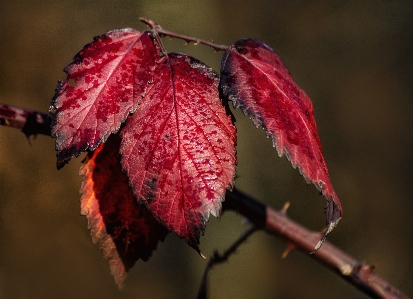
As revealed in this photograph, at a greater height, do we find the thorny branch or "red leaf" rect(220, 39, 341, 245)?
"red leaf" rect(220, 39, 341, 245)

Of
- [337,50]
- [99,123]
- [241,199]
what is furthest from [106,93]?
[337,50]

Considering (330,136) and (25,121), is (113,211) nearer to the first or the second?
(25,121)

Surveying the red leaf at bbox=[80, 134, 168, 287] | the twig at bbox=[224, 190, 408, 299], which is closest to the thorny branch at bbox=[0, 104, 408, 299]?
the twig at bbox=[224, 190, 408, 299]

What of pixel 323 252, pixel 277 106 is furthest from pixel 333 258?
pixel 277 106

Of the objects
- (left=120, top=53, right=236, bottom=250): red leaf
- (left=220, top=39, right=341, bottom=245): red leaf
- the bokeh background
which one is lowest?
the bokeh background

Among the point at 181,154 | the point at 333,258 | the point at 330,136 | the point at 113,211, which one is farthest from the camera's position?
the point at 330,136

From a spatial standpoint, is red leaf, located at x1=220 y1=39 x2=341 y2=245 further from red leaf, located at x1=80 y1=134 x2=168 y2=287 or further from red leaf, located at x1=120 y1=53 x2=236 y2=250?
red leaf, located at x1=80 y1=134 x2=168 y2=287

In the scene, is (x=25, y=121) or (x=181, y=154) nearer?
(x=181, y=154)
